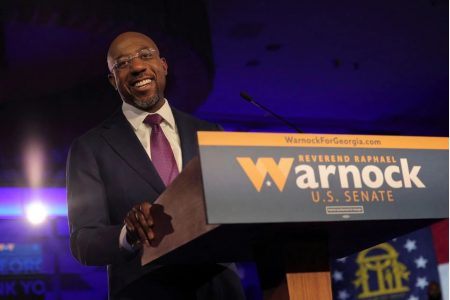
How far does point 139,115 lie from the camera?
171cm

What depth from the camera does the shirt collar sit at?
170 cm

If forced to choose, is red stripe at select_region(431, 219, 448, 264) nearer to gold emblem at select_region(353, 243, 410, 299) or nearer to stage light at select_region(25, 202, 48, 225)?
gold emblem at select_region(353, 243, 410, 299)

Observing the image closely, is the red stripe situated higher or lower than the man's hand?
higher

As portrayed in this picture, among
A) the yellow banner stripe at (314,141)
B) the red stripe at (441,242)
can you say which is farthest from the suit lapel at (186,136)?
the red stripe at (441,242)

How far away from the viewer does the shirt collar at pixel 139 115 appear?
1.70 m

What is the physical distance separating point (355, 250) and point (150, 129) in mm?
564

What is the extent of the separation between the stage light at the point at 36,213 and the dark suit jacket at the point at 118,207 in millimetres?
4872

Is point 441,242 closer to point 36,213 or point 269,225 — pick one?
point 36,213

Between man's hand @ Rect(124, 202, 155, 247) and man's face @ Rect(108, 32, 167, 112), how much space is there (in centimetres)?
48

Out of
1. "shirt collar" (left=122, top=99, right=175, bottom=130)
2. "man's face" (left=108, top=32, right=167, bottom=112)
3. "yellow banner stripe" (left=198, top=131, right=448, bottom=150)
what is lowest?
"yellow banner stripe" (left=198, top=131, right=448, bottom=150)

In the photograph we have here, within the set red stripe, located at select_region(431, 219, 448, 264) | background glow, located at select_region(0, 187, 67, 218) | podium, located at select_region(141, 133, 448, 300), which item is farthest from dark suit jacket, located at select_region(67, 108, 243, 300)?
red stripe, located at select_region(431, 219, 448, 264)

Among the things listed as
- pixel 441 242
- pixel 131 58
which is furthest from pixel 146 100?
pixel 441 242

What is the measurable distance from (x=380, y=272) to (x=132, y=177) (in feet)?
20.6

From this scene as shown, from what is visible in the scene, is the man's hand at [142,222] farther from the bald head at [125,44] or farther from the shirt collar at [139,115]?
the bald head at [125,44]
